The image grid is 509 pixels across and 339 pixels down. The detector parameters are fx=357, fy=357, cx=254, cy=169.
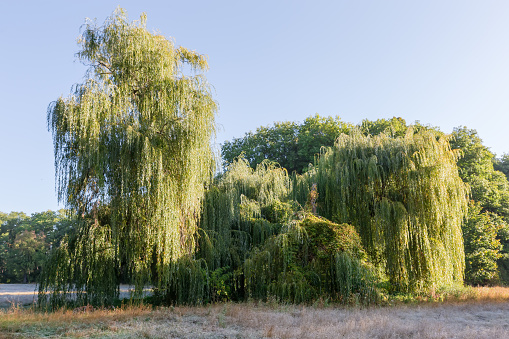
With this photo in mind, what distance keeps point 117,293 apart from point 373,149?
10.7 meters

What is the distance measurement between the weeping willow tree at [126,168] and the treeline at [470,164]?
5.71 metres

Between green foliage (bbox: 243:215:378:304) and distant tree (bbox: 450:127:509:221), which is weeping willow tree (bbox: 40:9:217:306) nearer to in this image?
green foliage (bbox: 243:215:378:304)

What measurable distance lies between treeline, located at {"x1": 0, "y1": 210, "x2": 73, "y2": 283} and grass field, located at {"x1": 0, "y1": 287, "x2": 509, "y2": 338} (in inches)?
1100

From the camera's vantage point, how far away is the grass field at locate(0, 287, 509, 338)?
681 cm

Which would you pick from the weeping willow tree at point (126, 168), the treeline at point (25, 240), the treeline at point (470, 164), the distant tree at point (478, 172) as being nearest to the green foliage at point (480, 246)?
the treeline at point (470, 164)

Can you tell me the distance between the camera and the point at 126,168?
10008mm

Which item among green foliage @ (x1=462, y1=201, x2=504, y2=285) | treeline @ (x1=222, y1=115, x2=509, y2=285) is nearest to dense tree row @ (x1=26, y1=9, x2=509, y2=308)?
treeline @ (x1=222, y1=115, x2=509, y2=285)

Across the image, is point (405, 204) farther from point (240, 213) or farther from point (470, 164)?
point (470, 164)

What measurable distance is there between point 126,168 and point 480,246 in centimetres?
2184

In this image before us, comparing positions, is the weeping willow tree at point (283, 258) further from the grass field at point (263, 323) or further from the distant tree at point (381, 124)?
the distant tree at point (381, 124)

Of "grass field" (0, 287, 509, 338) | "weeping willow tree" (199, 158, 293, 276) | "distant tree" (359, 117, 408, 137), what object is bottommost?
"grass field" (0, 287, 509, 338)

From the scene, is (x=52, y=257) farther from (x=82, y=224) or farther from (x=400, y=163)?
(x=400, y=163)

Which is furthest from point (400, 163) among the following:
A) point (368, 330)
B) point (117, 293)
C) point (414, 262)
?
point (117, 293)

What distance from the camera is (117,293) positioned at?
10422 mm
